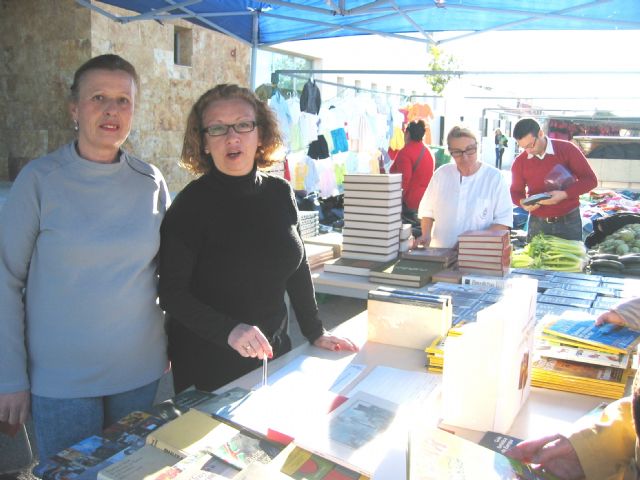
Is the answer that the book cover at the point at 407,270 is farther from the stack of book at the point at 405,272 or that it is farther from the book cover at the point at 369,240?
the book cover at the point at 369,240

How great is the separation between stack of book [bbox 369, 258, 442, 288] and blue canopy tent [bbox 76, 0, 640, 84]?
1.87 metres

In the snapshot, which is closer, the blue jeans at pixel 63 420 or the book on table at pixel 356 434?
the book on table at pixel 356 434

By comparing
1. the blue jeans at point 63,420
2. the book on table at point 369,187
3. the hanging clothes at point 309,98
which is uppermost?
the hanging clothes at point 309,98

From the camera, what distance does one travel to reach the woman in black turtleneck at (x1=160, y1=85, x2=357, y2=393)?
1.67 m

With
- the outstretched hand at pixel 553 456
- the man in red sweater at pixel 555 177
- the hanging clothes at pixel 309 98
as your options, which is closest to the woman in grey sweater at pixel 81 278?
the outstretched hand at pixel 553 456

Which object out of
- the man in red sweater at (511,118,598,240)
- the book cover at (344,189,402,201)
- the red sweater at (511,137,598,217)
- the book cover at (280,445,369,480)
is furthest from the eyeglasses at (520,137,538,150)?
the book cover at (280,445,369,480)

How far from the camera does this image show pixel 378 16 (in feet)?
15.6

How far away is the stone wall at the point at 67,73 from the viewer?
6.58m

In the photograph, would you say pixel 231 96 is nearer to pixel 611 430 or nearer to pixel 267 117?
pixel 267 117

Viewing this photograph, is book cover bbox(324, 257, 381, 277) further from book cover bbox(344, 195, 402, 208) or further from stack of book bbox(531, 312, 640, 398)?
stack of book bbox(531, 312, 640, 398)

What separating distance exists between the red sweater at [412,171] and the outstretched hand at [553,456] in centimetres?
501

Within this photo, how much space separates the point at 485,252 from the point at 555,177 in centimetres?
140

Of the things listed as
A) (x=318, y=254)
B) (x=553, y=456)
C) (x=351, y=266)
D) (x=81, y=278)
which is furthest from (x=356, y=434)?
(x=318, y=254)

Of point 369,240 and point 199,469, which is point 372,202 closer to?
point 369,240
